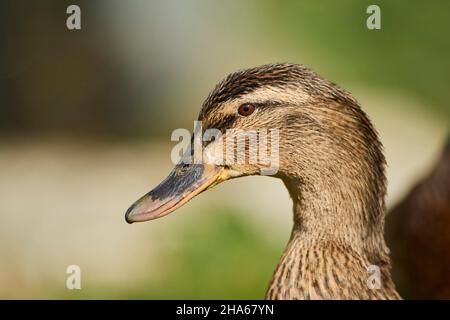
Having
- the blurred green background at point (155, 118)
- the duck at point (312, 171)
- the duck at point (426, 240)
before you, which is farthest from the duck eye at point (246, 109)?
the blurred green background at point (155, 118)

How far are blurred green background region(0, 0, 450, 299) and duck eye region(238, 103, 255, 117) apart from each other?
108 inches

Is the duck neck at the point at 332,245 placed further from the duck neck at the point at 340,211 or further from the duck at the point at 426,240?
the duck at the point at 426,240

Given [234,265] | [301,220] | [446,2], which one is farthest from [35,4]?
[301,220]

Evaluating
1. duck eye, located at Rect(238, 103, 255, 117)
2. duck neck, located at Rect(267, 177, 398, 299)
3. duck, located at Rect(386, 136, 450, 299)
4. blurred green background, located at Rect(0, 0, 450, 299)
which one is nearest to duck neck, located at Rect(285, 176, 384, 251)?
duck neck, located at Rect(267, 177, 398, 299)

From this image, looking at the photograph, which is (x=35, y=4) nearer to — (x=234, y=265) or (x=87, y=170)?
(x=87, y=170)

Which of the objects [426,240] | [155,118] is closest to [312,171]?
[426,240]

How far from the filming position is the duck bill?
8.55ft

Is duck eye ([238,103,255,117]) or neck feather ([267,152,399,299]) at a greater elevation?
duck eye ([238,103,255,117])

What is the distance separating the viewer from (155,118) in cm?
814

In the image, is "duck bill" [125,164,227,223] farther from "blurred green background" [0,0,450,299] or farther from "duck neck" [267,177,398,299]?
"blurred green background" [0,0,450,299]

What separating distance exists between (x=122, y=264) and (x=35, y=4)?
3258mm

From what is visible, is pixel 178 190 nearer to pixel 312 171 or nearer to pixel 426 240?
pixel 312 171

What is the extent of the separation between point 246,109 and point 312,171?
292mm

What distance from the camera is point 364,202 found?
261 centimetres
